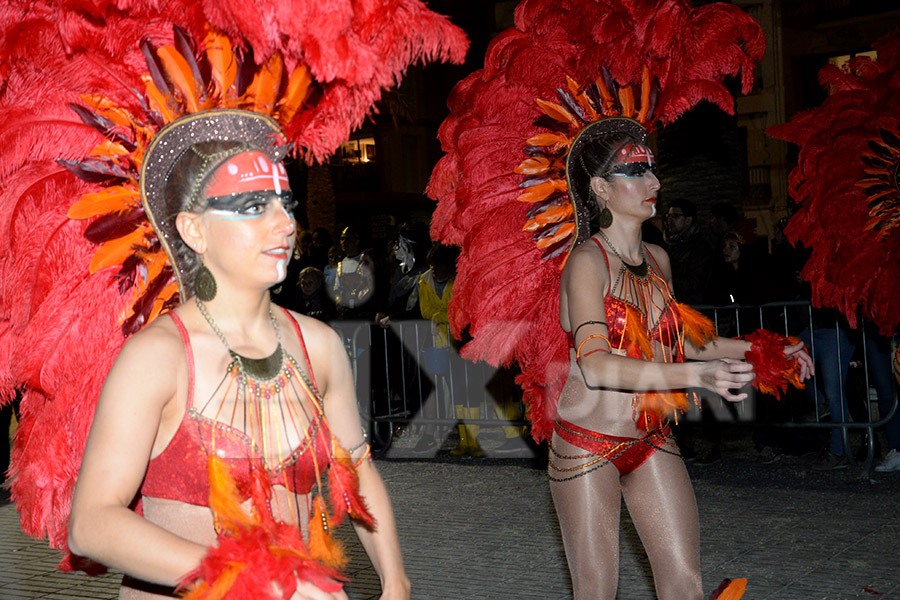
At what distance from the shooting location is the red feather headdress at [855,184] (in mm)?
6410

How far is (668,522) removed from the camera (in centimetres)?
352

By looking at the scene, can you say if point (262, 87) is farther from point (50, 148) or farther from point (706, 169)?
point (706, 169)

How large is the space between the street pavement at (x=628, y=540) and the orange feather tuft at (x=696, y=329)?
172cm

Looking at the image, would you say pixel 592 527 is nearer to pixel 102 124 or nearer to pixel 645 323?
pixel 645 323

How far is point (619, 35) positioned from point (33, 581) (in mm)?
4602

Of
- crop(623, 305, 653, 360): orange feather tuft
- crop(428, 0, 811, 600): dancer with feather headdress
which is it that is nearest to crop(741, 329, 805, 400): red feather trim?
crop(428, 0, 811, 600): dancer with feather headdress

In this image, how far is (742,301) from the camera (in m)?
8.39

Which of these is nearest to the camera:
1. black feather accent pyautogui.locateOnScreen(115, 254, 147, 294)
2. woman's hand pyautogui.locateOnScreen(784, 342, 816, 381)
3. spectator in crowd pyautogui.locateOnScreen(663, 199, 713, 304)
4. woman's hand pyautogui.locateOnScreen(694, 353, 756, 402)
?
black feather accent pyautogui.locateOnScreen(115, 254, 147, 294)

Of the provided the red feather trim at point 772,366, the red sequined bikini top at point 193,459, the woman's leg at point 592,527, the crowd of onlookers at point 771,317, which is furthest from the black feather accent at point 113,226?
the crowd of onlookers at point 771,317

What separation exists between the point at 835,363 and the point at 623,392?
Answer: 16.9 feet

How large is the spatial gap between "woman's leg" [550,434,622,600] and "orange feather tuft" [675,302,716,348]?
0.63 metres

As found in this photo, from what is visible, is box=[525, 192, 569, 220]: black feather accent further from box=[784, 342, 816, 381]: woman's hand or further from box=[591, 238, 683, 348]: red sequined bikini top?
box=[784, 342, 816, 381]: woman's hand

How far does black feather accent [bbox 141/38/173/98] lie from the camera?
8.36ft

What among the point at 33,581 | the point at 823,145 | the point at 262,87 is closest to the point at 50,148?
the point at 262,87
